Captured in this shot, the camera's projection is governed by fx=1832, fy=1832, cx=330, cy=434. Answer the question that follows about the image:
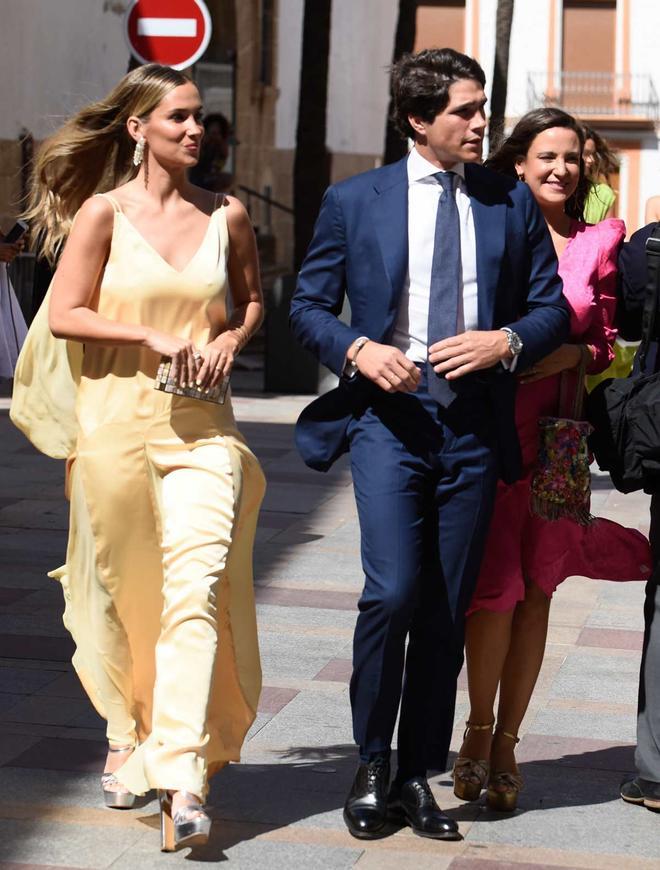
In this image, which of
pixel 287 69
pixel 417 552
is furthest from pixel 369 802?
pixel 287 69

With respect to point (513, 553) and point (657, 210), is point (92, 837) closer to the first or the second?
point (513, 553)

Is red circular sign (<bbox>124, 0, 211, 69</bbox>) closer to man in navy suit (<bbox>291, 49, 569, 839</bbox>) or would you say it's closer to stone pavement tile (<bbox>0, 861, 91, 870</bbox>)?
man in navy suit (<bbox>291, 49, 569, 839</bbox>)

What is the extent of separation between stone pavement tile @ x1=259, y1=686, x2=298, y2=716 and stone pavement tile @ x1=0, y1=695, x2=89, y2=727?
569 mm

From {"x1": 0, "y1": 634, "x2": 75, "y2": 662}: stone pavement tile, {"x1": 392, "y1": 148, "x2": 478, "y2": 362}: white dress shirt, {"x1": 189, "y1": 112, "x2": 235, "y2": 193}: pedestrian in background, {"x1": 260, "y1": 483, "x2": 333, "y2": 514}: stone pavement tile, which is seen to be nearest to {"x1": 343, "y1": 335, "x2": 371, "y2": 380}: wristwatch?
{"x1": 392, "y1": 148, "x2": 478, "y2": 362}: white dress shirt

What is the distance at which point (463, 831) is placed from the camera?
4.70 m

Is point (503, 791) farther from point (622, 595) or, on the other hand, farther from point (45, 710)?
point (622, 595)

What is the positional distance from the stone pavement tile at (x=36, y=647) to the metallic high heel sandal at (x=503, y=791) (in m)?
2.11

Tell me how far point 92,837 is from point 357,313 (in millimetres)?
1477

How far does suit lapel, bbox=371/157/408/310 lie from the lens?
4.58 m

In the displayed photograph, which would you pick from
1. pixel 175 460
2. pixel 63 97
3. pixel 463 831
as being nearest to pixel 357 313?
pixel 175 460

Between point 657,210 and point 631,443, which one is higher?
point 657,210

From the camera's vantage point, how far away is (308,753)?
5.39 metres

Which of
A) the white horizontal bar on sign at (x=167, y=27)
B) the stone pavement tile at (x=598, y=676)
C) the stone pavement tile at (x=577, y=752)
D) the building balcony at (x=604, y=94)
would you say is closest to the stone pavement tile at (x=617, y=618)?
the stone pavement tile at (x=598, y=676)

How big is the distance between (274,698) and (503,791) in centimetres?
131
